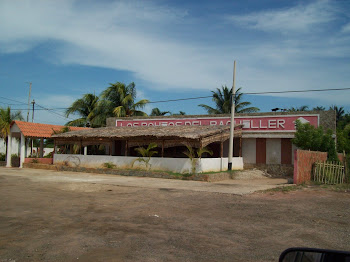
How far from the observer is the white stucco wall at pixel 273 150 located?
24.2 metres

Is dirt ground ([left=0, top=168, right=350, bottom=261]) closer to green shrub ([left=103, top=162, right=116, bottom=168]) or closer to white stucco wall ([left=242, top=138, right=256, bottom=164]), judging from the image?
green shrub ([left=103, top=162, right=116, bottom=168])

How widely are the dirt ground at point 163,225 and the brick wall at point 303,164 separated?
12.6 feet

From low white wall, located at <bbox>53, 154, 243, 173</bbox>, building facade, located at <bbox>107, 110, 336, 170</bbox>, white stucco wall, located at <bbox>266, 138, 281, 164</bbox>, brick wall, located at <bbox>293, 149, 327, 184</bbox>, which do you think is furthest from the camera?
white stucco wall, located at <bbox>266, 138, 281, 164</bbox>

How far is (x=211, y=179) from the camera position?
17.9m

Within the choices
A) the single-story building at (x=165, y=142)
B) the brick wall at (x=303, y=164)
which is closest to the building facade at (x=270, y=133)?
the single-story building at (x=165, y=142)

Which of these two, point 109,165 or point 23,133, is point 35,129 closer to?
point 23,133

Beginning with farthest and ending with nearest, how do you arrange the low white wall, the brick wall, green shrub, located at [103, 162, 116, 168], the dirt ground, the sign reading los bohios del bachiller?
1. the sign reading los bohios del bachiller
2. green shrub, located at [103, 162, 116, 168]
3. the low white wall
4. the brick wall
5. the dirt ground

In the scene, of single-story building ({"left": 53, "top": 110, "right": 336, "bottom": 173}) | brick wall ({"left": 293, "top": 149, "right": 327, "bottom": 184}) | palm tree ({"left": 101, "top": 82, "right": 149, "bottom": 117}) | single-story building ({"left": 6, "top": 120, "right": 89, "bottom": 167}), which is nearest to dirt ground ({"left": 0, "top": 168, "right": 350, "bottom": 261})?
brick wall ({"left": 293, "top": 149, "right": 327, "bottom": 184})

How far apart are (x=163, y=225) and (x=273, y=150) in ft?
61.2

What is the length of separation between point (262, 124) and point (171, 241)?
1986 centimetres

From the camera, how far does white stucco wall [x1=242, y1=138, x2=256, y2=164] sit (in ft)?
82.1

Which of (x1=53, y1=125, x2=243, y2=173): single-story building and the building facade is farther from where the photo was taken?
the building facade

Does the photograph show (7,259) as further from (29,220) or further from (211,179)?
(211,179)

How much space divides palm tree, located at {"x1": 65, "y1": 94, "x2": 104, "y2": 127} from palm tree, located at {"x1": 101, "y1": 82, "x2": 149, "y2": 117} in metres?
1.73
